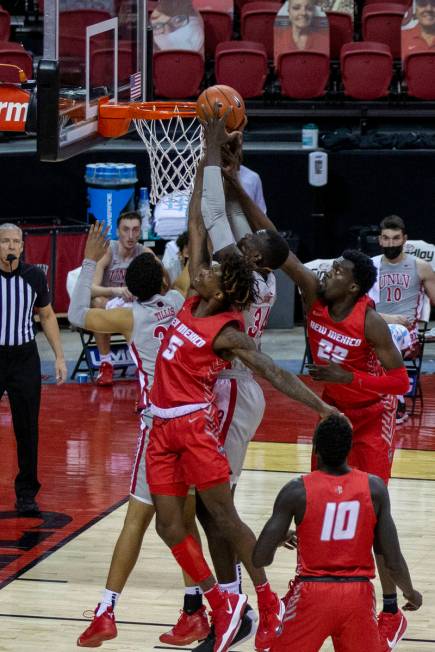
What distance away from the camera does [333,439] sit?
4.88 m

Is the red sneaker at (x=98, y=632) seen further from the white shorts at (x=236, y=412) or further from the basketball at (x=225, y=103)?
the basketball at (x=225, y=103)

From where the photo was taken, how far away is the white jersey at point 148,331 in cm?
644

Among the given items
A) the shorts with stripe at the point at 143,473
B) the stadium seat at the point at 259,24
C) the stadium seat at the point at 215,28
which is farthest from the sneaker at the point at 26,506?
the stadium seat at the point at 259,24

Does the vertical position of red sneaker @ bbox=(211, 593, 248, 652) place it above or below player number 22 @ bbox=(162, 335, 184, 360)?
below

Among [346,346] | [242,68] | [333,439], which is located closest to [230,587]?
[346,346]

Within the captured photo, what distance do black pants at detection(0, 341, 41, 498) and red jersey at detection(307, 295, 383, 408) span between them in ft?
7.48

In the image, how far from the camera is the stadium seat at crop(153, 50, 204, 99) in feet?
46.5

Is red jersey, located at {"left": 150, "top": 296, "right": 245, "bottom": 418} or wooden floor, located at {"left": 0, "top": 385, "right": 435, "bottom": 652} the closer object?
red jersey, located at {"left": 150, "top": 296, "right": 245, "bottom": 418}

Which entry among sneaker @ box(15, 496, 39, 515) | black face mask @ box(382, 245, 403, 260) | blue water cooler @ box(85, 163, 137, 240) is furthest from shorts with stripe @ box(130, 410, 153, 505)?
blue water cooler @ box(85, 163, 137, 240)

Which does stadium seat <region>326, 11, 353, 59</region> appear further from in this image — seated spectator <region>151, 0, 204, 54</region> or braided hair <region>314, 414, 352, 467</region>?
braided hair <region>314, 414, 352, 467</region>

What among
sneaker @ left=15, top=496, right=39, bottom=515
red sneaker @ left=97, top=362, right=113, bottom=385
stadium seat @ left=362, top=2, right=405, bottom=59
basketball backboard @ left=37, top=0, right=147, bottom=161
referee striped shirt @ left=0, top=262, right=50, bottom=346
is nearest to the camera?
basketball backboard @ left=37, top=0, right=147, bottom=161

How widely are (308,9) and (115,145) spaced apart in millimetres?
2630

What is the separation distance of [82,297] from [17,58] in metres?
6.91

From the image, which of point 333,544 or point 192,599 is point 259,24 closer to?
point 192,599
